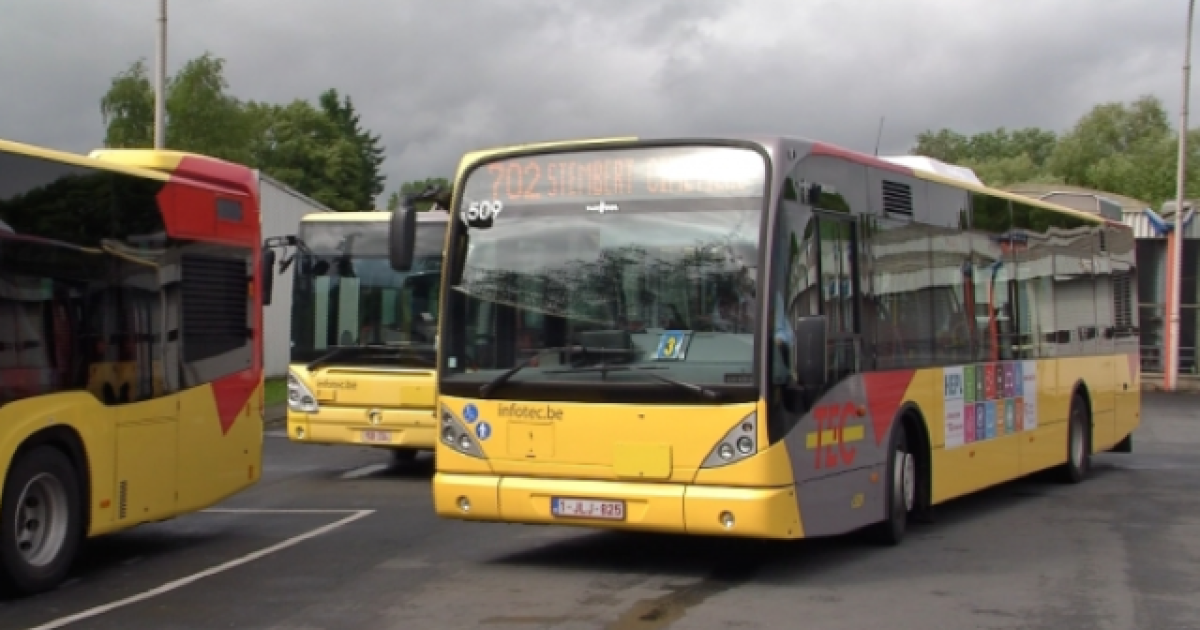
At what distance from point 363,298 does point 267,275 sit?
1.77 meters

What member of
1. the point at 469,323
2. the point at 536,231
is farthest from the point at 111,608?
the point at 536,231

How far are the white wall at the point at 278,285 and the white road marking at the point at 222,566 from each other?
22.1m

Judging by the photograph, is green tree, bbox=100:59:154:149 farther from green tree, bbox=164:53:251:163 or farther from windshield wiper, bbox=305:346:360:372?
windshield wiper, bbox=305:346:360:372

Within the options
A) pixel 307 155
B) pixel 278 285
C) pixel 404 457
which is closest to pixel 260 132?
pixel 307 155

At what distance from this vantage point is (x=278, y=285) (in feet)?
122

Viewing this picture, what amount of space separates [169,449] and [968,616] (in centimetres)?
588

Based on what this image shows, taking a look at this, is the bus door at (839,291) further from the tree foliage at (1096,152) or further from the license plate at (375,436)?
the tree foliage at (1096,152)

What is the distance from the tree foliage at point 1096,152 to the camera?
76750 millimetres

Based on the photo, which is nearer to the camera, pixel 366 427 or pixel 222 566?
pixel 222 566

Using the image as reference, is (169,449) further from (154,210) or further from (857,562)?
(857,562)

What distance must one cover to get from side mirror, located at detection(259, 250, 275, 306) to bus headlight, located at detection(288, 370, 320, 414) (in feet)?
4.84

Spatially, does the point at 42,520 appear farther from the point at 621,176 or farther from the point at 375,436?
the point at 375,436

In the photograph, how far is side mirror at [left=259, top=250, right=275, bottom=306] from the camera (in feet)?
46.3

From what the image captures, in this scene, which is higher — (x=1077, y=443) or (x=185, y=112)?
(x=185, y=112)
